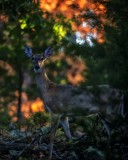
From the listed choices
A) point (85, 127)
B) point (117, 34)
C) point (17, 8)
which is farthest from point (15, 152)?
point (17, 8)

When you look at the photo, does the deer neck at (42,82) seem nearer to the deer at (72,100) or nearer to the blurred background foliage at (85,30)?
the deer at (72,100)

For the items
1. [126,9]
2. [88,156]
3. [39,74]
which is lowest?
[88,156]

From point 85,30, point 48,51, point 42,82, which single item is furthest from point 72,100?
point 85,30

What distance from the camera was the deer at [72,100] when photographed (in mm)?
9004

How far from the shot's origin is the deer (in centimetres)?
900

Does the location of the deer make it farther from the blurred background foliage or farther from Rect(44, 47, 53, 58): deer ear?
the blurred background foliage

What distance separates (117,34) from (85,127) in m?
1.87

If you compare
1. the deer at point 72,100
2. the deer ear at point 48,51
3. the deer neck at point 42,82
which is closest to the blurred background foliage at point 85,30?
the deer ear at point 48,51

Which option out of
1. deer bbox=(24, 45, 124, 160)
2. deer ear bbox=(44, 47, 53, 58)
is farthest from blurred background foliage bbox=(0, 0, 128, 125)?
deer bbox=(24, 45, 124, 160)

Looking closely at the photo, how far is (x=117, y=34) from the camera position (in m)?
9.45

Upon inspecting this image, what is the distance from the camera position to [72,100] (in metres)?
10.6

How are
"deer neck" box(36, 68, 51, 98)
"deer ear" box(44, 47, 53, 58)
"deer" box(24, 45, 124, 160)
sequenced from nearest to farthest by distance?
1. "deer" box(24, 45, 124, 160)
2. "deer neck" box(36, 68, 51, 98)
3. "deer ear" box(44, 47, 53, 58)

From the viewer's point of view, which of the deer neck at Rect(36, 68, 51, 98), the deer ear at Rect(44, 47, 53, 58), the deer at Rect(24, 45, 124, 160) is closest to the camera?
the deer at Rect(24, 45, 124, 160)

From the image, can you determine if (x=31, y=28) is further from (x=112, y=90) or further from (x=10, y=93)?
(x=10, y=93)
